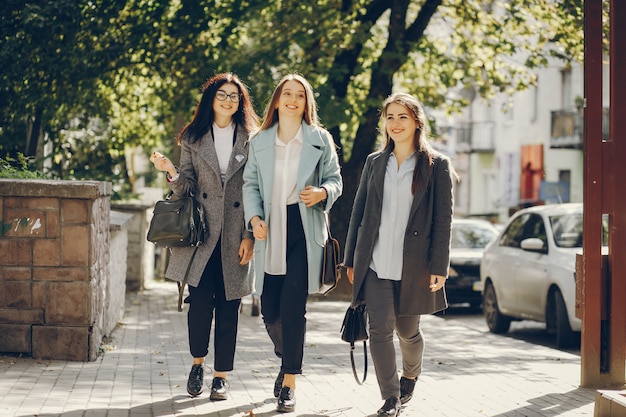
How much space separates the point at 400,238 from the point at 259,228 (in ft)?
2.71

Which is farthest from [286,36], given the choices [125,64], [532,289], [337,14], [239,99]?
[239,99]

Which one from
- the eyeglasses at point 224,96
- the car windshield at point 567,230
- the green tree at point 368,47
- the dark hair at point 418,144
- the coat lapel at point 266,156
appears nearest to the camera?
the dark hair at point 418,144

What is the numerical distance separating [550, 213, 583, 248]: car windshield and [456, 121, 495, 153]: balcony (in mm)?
35395

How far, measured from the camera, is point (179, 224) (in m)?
6.89

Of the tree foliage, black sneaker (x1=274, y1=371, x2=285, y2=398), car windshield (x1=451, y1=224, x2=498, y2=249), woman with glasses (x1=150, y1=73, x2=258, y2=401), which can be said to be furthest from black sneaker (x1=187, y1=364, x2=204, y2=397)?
car windshield (x1=451, y1=224, x2=498, y2=249)

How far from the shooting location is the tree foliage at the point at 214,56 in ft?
50.0

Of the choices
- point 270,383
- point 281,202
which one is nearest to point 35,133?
point 270,383

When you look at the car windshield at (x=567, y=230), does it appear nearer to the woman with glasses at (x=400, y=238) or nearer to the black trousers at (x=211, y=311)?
the woman with glasses at (x=400, y=238)

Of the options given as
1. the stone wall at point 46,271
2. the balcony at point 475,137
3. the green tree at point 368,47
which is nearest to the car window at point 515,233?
the green tree at point 368,47

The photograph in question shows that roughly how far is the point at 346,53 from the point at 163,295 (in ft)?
16.2

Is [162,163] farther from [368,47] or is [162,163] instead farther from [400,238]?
[368,47]

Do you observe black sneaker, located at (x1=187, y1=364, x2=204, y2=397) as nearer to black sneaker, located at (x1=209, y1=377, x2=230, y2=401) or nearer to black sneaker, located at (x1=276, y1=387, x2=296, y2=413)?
black sneaker, located at (x1=209, y1=377, x2=230, y2=401)

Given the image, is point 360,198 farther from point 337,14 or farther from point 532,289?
point 337,14

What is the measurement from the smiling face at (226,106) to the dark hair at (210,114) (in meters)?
0.03
